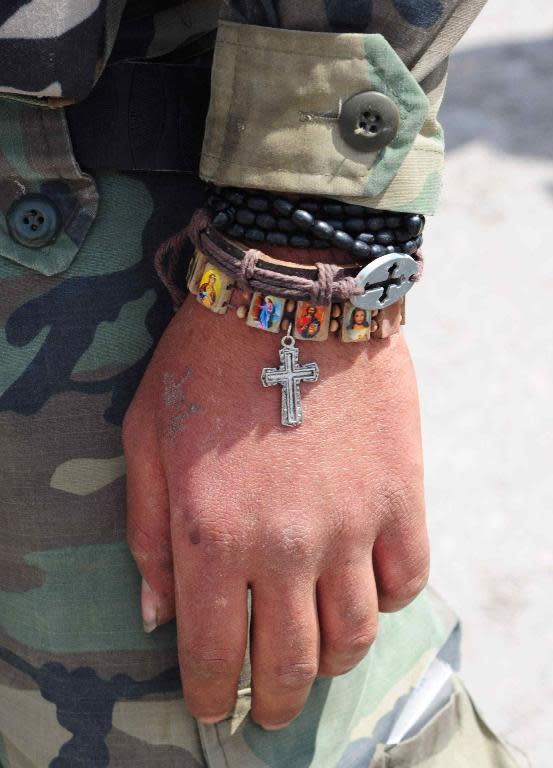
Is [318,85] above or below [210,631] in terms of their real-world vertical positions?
above

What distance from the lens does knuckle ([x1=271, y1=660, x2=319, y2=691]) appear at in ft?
3.01

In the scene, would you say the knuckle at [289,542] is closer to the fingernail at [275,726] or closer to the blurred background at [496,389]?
the fingernail at [275,726]

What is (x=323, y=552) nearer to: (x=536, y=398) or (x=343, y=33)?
(x=343, y=33)

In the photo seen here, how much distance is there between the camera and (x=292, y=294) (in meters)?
0.84

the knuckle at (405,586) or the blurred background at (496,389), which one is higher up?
the knuckle at (405,586)

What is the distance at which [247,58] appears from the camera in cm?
83

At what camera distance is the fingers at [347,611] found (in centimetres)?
90

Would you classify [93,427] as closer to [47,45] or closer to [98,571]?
[98,571]

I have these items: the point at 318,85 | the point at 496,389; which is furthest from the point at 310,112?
the point at 496,389

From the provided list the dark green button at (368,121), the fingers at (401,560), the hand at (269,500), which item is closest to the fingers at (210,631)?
the hand at (269,500)

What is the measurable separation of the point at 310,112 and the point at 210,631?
1.50ft

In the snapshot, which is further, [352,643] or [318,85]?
[352,643]

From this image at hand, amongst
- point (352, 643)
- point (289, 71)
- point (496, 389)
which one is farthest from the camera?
point (496, 389)

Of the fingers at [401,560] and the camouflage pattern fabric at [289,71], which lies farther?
the fingers at [401,560]
